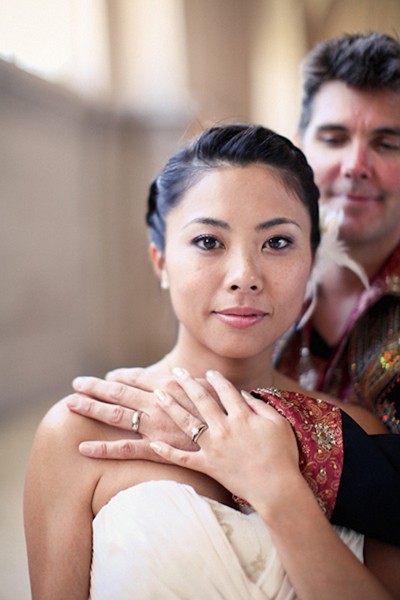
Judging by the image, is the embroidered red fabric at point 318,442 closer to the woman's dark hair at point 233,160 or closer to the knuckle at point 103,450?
the knuckle at point 103,450

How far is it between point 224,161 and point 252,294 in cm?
29

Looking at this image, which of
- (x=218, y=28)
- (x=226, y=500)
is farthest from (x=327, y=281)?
(x=218, y=28)

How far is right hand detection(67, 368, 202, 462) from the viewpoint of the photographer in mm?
1165

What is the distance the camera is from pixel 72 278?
A: 9.82ft

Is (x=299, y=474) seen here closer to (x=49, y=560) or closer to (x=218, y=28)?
(x=49, y=560)

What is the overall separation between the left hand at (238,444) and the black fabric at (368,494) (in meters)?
0.12

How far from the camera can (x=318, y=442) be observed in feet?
3.60

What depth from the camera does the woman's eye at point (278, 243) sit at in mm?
1242

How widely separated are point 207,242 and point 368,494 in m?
0.56

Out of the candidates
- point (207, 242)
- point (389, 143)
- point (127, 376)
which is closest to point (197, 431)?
Answer: point (127, 376)

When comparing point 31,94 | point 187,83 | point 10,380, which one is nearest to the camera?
point 31,94

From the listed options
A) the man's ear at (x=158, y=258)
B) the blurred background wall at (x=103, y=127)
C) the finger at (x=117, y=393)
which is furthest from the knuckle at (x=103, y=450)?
the blurred background wall at (x=103, y=127)

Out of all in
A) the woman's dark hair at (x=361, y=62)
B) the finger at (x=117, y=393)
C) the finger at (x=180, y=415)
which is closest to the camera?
the finger at (x=180, y=415)

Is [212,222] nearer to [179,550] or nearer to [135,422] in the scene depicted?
[135,422]
